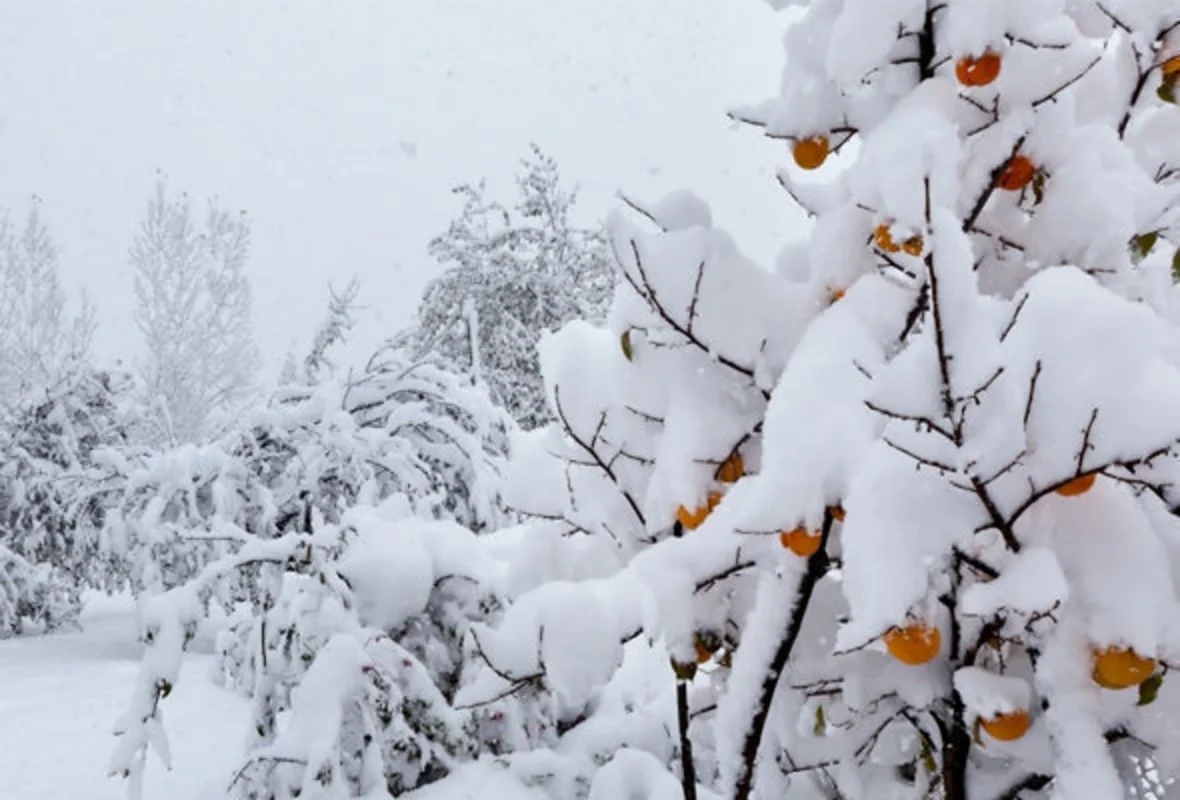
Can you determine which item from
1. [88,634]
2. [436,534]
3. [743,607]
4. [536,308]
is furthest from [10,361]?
[743,607]

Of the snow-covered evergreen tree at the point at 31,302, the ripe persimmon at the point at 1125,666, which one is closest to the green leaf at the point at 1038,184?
the ripe persimmon at the point at 1125,666

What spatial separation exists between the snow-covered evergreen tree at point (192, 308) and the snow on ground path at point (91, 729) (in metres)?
17.1

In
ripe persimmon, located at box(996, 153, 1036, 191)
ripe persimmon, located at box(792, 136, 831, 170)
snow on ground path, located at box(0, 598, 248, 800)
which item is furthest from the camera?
snow on ground path, located at box(0, 598, 248, 800)

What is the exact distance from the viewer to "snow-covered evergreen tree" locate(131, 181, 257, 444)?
2414 cm

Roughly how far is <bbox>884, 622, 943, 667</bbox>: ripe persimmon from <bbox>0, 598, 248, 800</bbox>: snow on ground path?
2.38 m

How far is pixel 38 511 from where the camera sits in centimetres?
1125

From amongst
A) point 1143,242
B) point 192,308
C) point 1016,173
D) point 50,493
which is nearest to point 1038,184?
point 1016,173

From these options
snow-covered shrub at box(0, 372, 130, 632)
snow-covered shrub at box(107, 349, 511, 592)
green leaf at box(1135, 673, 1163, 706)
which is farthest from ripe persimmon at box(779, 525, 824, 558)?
snow-covered shrub at box(0, 372, 130, 632)

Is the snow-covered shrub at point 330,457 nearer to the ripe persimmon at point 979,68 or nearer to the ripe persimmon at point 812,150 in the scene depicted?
the ripe persimmon at point 812,150

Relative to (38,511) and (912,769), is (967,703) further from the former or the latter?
(38,511)

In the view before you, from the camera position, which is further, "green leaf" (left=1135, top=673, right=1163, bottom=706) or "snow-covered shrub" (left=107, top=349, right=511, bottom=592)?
"snow-covered shrub" (left=107, top=349, right=511, bottom=592)

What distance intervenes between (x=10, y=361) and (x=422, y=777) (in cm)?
2300

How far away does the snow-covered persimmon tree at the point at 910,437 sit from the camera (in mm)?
919

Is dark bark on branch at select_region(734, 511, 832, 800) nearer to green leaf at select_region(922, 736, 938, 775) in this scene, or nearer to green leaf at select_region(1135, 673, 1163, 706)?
green leaf at select_region(922, 736, 938, 775)
